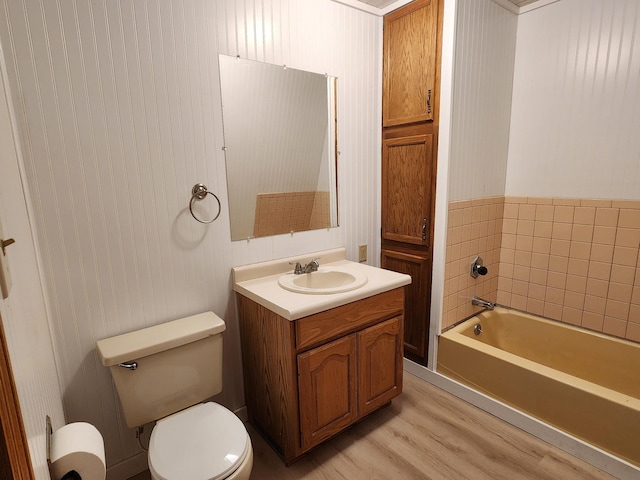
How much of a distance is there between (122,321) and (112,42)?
1137mm

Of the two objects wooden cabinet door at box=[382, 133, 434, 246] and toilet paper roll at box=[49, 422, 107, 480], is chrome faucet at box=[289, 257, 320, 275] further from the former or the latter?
toilet paper roll at box=[49, 422, 107, 480]

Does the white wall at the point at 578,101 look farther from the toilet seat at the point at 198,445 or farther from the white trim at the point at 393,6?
the toilet seat at the point at 198,445

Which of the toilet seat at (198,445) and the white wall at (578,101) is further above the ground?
the white wall at (578,101)

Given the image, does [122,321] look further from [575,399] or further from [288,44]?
[575,399]

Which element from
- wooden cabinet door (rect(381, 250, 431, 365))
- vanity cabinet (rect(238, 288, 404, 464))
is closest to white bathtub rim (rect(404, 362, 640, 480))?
wooden cabinet door (rect(381, 250, 431, 365))

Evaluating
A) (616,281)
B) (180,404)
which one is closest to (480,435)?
(616,281)

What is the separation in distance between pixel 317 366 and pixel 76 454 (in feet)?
3.03

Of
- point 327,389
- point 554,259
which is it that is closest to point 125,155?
point 327,389

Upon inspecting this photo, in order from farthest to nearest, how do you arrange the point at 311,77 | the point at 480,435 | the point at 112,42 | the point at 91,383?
the point at 311,77
the point at 480,435
the point at 91,383
the point at 112,42

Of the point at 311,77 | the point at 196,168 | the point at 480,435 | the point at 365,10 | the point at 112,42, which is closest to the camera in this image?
the point at 112,42

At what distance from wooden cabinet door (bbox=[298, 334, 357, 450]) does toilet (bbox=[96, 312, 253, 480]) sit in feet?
1.10

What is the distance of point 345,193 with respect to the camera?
2240 millimetres

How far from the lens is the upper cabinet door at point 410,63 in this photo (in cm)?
197

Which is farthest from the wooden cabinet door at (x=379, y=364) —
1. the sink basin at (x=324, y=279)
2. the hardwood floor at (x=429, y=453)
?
the sink basin at (x=324, y=279)
